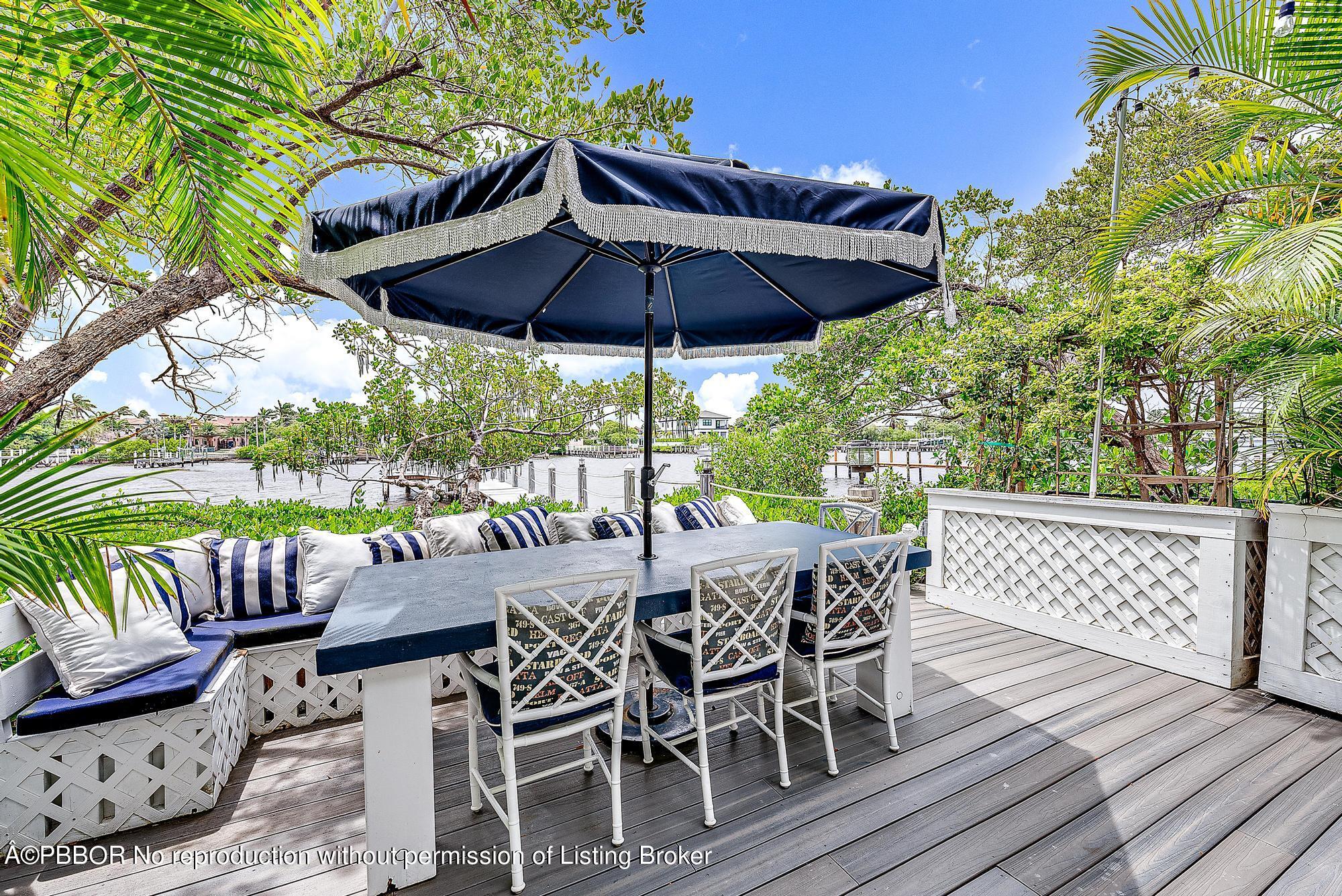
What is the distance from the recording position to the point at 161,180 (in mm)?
1187

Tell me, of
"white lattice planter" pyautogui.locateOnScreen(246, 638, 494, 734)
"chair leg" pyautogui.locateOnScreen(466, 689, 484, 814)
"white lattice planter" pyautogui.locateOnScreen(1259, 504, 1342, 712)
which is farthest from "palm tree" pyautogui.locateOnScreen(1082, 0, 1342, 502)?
"white lattice planter" pyautogui.locateOnScreen(246, 638, 494, 734)

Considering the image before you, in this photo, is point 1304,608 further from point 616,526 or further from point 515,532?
point 515,532

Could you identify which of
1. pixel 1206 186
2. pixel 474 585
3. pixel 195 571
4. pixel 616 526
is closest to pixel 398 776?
pixel 474 585

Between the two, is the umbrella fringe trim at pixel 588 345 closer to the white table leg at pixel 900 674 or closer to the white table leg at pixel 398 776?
the white table leg at pixel 900 674

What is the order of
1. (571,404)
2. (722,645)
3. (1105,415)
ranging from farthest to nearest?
(571,404) < (1105,415) < (722,645)

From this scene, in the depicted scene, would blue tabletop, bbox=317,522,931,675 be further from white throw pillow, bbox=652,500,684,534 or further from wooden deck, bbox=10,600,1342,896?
wooden deck, bbox=10,600,1342,896

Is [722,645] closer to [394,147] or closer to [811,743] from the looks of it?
[811,743]

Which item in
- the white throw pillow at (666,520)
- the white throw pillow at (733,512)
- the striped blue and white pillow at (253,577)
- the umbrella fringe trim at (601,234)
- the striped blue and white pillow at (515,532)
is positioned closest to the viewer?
the umbrella fringe trim at (601,234)

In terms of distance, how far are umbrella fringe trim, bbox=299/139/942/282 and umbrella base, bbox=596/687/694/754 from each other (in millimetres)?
1892

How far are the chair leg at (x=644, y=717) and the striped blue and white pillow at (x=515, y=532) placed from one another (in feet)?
3.75

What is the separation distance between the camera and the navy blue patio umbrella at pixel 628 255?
5.61 ft

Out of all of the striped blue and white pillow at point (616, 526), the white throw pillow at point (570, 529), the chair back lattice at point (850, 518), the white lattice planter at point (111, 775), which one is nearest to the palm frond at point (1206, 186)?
the chair back lattice at point (850, 518)

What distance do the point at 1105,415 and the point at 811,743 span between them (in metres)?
3.40

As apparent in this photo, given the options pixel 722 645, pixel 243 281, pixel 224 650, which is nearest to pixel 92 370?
pixel 224 650
